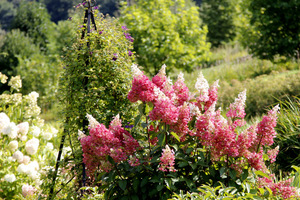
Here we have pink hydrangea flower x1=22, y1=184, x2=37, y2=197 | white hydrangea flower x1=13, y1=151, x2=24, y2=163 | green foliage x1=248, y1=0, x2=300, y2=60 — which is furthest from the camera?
green foliage x1=248, y1=0, x2=300, y2=60

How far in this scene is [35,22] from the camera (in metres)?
12.9

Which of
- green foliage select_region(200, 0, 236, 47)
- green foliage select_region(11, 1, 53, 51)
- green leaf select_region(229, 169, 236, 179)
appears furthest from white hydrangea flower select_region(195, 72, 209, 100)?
green foliage select_region(200, 0, 236, 47)

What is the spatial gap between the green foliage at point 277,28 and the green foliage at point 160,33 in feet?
7.02

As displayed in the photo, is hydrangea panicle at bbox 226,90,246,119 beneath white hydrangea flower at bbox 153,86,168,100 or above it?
beneath

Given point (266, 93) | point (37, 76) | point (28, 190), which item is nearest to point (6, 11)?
point (37, 76)

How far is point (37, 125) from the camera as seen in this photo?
501 centimetres

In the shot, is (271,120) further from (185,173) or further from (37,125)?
(37,125)

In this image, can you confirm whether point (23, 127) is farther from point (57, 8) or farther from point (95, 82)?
point (57, 8)

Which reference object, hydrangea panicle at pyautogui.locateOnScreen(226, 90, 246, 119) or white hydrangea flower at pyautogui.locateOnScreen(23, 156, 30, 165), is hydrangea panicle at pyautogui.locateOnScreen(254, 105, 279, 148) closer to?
hydrangea panicle at pyautogui.locateOnScreen(226, 90, 246, 119)

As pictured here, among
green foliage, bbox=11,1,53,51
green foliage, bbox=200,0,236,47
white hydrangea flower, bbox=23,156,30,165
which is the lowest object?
white hydrangea flower, bbox=23,156,30,165

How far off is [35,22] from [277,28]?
914cm

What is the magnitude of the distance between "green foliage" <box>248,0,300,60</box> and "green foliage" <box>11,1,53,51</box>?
7.98m

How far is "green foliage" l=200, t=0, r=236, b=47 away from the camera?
22.8 metres

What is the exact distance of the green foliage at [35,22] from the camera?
12719 millimetres
